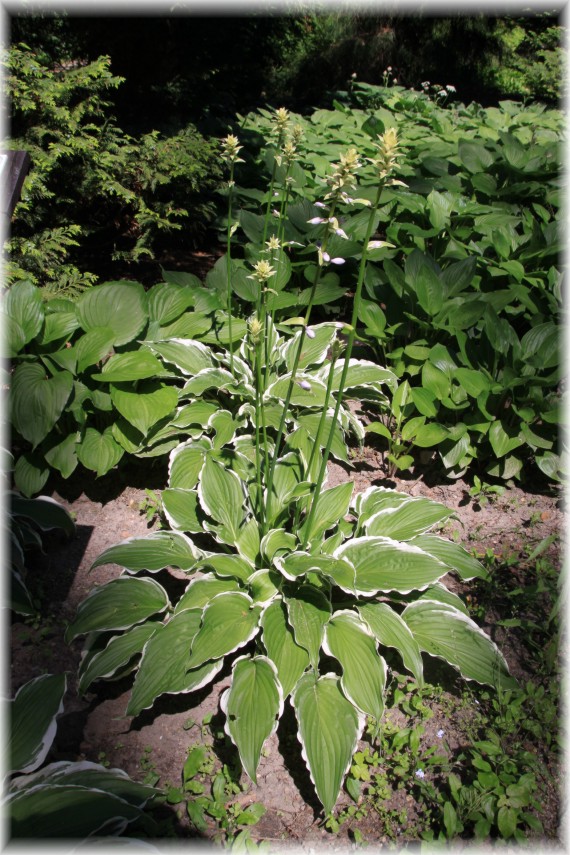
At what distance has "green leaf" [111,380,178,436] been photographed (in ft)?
9.72

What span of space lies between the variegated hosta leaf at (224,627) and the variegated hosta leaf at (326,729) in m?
0.28

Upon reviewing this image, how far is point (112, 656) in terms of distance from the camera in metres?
2.23

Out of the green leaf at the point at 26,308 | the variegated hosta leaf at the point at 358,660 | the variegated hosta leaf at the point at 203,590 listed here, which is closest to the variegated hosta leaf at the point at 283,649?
the variegated hosta leaf at the point at 358,660

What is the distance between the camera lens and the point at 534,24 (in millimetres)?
12438

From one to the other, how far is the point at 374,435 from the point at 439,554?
114 centimetres

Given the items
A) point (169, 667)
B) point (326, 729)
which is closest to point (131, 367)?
point (169, 667)

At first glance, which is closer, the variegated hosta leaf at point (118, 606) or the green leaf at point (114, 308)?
the variegated hosta leaf at point (118, 606)

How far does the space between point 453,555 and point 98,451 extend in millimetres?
1778

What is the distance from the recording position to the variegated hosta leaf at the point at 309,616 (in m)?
2.18

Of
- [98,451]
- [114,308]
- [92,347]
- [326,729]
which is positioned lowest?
[326,729]

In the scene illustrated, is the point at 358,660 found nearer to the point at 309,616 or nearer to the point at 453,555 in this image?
the point at 309,616

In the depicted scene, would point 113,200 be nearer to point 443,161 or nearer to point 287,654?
point 443,161

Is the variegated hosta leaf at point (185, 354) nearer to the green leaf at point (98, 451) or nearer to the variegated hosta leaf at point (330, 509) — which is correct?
the green leaf at point (98, 451)

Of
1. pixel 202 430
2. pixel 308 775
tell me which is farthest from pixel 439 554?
pixel 202 430
